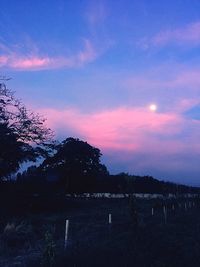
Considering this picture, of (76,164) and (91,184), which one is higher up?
(76,164)

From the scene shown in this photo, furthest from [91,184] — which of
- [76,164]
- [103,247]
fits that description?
[103,247]

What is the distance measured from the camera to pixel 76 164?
204 feet

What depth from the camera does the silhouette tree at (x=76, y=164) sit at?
62438mm

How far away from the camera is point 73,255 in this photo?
50.3 feet

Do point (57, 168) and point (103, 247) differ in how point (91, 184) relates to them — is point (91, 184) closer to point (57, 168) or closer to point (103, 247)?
point (57, 168)

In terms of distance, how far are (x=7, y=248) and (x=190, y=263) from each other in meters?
8.32

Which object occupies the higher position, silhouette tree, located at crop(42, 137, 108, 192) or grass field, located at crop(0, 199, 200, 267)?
silhouette tree, located at crop(42, 137, 108, 192)

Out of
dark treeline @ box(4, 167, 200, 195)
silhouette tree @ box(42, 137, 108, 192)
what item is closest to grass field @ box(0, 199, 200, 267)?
dark treeline @ box(4, 167, 200, 195)

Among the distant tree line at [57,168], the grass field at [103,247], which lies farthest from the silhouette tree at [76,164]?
the grass field at [103,247]

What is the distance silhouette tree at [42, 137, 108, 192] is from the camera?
6244 cm

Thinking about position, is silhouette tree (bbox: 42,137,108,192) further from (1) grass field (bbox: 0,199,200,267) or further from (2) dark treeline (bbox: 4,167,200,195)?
(1) grass field (bbox: 0,199,200,267)

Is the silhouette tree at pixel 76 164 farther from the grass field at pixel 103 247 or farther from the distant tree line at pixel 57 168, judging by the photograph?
the grass field at pixel 103 247

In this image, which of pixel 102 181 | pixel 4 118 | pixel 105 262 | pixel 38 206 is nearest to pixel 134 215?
pixel 105 262

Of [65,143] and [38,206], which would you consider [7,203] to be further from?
[65,143]
